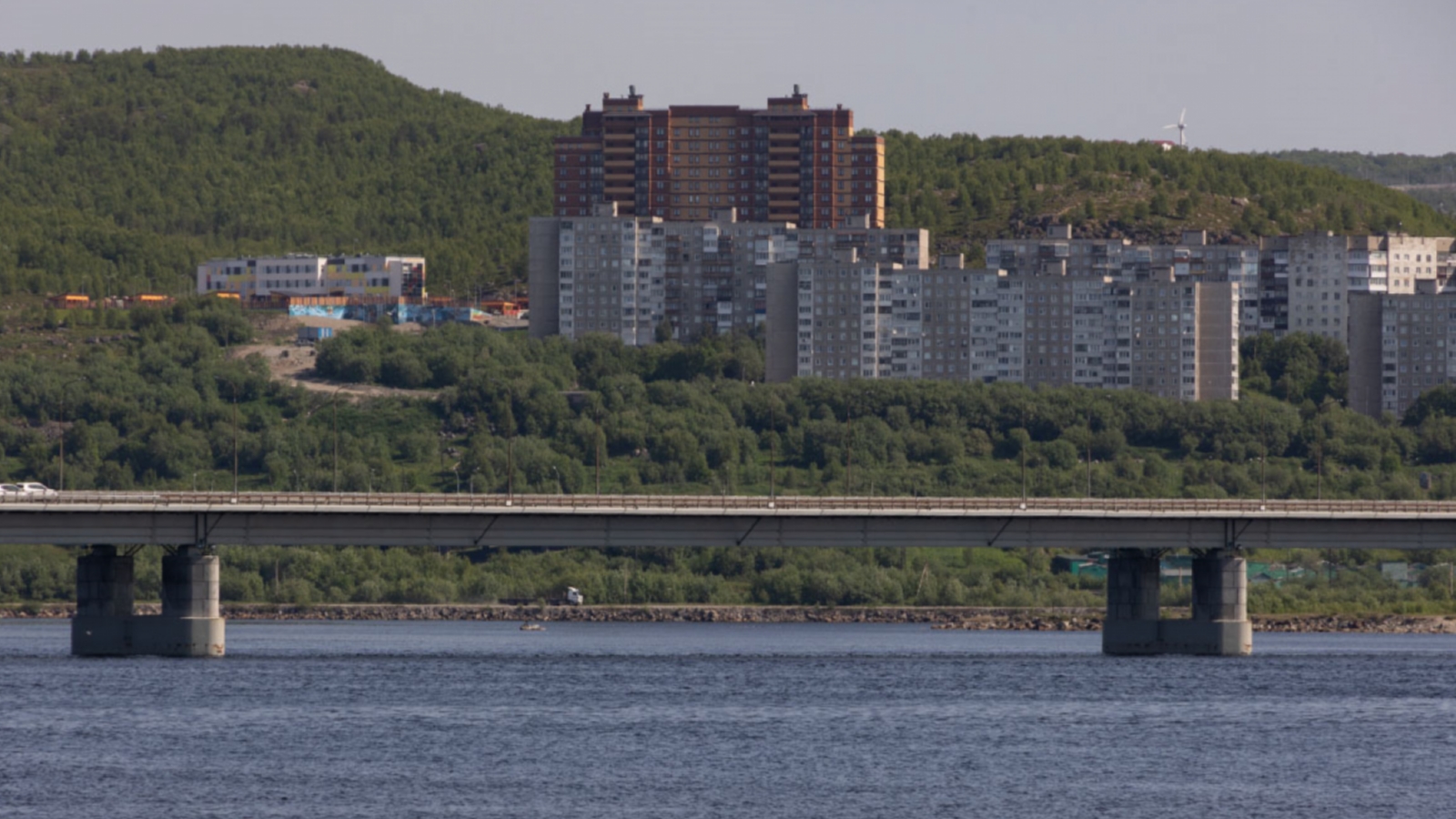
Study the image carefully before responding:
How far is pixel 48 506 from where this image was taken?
122 m

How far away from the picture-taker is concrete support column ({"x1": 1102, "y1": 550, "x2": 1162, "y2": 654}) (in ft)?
450

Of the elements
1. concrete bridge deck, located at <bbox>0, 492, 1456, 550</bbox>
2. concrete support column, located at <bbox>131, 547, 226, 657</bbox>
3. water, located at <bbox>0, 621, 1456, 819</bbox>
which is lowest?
water, located at <bbox>0, 621, 1456, 819</bbox>

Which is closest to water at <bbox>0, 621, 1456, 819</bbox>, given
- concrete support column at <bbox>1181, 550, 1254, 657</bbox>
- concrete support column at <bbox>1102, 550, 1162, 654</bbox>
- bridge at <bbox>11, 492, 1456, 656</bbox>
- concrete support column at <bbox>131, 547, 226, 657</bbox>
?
concrete support column at <bbox>1181, 550, 1254, 657</bbox>

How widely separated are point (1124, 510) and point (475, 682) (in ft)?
117

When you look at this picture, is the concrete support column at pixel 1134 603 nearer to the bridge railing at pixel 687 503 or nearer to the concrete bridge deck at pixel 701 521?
the concrete bridge deck at pixel 701 521

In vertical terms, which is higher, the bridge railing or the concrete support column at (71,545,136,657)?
the bridge railing

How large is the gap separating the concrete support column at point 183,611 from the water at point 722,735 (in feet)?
6.76

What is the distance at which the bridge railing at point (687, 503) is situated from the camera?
12481cm

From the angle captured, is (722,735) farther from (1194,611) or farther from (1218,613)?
(1194,611)

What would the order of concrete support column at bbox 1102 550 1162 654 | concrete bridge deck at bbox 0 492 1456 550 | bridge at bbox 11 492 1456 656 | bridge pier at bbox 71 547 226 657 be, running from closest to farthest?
concrete bridge deck at bbox 0 492 1456 550 → bridge at bbox 11 492 1456 656 → bridge pier at bbox 71 547 226 657 → concrete support column at bbox 1102 550 1162 654

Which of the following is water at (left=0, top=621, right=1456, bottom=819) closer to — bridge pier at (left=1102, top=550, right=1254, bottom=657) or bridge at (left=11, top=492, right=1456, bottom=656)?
bridge pier at (left=1102, top=550, right=1254, bottom=657)

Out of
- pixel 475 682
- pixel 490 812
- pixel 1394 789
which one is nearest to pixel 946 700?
pixel 475 682

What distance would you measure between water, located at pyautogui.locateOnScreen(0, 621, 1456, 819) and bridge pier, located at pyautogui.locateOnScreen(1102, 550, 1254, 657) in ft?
5.43

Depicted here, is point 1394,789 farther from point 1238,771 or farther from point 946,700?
point 946,700
